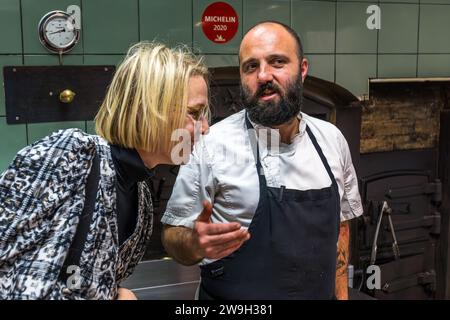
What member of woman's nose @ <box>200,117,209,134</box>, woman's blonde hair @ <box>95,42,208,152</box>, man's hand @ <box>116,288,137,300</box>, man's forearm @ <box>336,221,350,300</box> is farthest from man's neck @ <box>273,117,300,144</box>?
man's hand @ <box>116,288,137,300</box>

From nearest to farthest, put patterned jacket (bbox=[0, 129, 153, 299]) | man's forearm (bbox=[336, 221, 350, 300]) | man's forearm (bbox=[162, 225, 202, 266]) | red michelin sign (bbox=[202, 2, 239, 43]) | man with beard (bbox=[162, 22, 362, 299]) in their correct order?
patterned jacket (bbox=[0, 129, 153, 299]) → man's forearm (bbox=[162, 225, 202, 266]) → man with beard (bbox=[162, 22, 362, 299]) → man's forearm (bbox=[336, 221, 350, 300]) → red michelin sign (bbox=[202, 2, 239, 43])

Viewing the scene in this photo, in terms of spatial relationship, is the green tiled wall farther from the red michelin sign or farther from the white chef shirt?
the white chef shirt

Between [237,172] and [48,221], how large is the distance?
0.71 m

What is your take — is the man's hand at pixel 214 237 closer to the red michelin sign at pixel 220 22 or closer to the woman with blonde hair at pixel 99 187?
the woman with blonde hair at pixel 99 187

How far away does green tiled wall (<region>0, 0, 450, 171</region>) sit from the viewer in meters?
2.02

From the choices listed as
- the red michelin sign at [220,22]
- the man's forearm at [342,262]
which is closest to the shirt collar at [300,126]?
the man's forearm at [342,262]

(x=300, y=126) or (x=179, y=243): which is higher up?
(x=300, y=126)

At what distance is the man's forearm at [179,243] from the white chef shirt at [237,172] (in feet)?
0.07

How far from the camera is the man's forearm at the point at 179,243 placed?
1419 mm

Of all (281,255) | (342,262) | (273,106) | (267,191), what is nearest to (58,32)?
(273,106)

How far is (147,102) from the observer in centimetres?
106

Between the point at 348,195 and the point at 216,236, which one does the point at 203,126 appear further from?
the point at 348,195

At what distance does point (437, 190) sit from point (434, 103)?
473mm

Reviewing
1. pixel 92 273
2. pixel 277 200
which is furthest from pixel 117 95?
pixel 277 200
